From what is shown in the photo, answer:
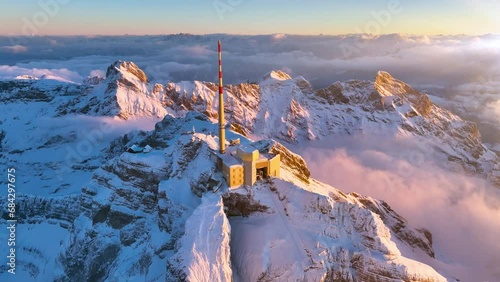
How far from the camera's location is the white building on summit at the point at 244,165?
7381cm

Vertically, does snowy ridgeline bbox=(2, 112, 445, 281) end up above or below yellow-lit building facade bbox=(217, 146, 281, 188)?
below

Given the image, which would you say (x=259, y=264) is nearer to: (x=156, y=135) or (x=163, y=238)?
(x=163, y=238)

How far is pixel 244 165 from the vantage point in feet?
243

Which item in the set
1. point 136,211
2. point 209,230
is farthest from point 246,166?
point 136,211

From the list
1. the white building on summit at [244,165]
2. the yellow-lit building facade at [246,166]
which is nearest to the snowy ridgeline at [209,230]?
the yellow-lit building facade at [246,166]

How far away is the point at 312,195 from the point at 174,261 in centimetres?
2939

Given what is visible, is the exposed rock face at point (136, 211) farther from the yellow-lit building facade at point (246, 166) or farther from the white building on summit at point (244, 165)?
the yellow-lit building facade at point (246, 166)

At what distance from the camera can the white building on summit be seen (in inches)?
2906

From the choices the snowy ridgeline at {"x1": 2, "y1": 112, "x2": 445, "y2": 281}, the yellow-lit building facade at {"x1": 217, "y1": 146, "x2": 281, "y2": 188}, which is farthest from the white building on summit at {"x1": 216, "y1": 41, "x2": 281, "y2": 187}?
the snowy ridgeline at {"x1": 2, "y1": 112, "x2": 445, "y2": 281}

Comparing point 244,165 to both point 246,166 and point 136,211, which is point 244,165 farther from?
point 136,211

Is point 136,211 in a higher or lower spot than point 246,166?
lower

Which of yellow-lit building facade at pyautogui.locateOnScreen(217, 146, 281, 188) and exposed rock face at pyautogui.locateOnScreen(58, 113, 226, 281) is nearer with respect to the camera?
yellow-lit building facade at pyautogui.locateOnScreen(217, 146, 281, 188)

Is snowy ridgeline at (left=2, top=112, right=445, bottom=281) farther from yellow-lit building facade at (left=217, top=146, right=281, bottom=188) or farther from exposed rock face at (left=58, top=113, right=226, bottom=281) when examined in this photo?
yellow-lit building facade at (left=217, top=146, right=281, bottom=188)

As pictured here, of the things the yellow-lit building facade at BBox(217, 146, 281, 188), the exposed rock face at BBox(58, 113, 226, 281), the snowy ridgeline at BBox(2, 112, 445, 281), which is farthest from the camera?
the exposed rock face at BBox(58, 113, 226, 281)
